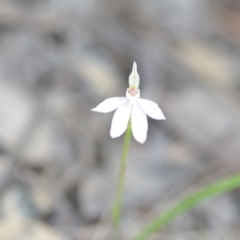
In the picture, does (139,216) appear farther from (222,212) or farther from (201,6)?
(201,6)

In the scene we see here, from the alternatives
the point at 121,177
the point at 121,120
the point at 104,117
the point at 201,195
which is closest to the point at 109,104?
the point at 121,120

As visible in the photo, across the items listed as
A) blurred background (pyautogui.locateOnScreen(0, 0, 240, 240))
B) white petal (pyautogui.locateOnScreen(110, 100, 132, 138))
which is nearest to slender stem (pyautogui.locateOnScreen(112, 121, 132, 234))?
white petal (pyautogui.locateOnScreen(110, 100, 132, 138))

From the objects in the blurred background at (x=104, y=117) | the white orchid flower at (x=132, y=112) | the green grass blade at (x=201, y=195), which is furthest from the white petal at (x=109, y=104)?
the blurred background at (x=104, y=117)

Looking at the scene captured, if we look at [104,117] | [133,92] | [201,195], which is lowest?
[201,195]

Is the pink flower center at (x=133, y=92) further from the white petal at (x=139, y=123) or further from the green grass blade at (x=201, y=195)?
the green grass blade at (x=201, y=195)

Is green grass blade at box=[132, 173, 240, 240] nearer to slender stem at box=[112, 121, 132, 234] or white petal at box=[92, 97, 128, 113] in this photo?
slender stem at box=[112, 121, 132, 234]

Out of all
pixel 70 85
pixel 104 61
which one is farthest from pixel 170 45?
pixel 70 85

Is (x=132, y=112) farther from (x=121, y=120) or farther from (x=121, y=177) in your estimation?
(x=121, y=177)
